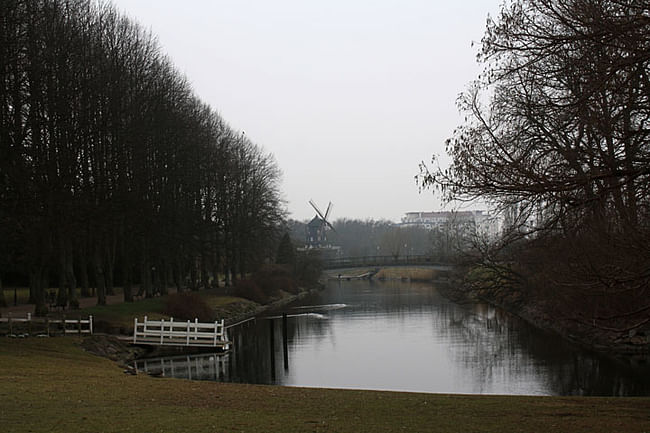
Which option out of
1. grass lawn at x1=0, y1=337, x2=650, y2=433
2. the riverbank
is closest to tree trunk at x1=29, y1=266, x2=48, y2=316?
grass lawn at x1=0, y1=337, x2=650, y2=433

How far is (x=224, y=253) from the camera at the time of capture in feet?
216

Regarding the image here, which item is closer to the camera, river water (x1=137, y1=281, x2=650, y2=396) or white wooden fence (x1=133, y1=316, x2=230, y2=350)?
river water (x1=137, y1=281, x2=650, y2=396)

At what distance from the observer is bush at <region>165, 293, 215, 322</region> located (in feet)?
135

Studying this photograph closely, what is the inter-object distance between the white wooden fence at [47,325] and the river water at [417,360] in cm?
289

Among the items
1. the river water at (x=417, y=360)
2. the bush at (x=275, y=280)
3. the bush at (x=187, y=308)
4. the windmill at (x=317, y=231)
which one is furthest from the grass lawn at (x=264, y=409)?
the windmill at (x=317, y=231)

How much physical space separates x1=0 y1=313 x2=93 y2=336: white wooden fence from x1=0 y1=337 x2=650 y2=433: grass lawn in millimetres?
8924

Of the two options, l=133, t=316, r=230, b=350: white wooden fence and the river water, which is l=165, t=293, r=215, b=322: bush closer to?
the river water

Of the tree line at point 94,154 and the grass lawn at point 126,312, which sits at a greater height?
the tree line at point 94,154

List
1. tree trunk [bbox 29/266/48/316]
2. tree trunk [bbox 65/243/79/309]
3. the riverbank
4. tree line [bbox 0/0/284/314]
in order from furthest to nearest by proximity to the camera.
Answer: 1. tree trunk [bbox 65/243/79/309]
2. tree trunk [bbox 29/266/48/316]
3. the riverbank
4. tree line [bbox 0/0/284/314]

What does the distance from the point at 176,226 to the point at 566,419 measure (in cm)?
3538

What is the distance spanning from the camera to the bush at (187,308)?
41.2 meters

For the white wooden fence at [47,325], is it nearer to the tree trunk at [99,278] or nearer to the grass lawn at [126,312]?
the grass lawn at [126,312]

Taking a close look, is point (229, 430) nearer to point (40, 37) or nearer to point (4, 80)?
point (4, 80)

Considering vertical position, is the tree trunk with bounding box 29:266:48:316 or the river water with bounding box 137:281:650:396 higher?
the tree trunk with bounding box 29:266:48:316
